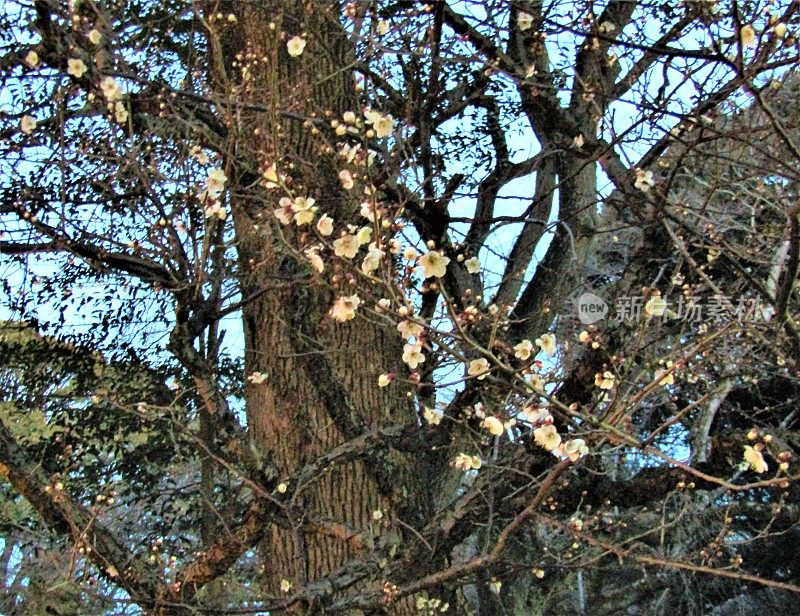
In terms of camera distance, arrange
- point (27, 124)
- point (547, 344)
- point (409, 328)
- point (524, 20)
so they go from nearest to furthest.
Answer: point (409, 328) → point (547, 344) → point (524, 20) → point (27, 124)

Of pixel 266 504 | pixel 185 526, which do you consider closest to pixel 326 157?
pixel 266 504

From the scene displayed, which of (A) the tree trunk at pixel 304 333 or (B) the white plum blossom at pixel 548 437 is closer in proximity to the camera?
(B) the white plum blossom at pixel 548 437

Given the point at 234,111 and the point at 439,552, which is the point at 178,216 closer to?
the point at 234,111

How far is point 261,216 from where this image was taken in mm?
3586

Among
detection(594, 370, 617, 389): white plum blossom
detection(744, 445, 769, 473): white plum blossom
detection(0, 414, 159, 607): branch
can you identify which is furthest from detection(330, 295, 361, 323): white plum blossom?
detection(0, 414, 159, 607): branch

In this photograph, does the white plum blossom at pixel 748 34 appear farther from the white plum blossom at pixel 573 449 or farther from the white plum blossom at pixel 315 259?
the white plum blossom at pixel 315 259

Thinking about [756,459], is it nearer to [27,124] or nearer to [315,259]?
[315,259]

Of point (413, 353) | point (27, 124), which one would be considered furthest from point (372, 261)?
point (27, 124)

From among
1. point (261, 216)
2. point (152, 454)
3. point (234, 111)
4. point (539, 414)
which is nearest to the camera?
point (539, 414)

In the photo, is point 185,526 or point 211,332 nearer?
point 211,332

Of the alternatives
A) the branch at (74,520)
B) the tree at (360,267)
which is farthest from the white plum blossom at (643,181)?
the branch at (74,520)

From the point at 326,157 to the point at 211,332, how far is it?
1448 millimetres

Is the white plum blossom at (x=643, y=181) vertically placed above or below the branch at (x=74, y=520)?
above

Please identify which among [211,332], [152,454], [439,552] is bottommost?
[439,552]
